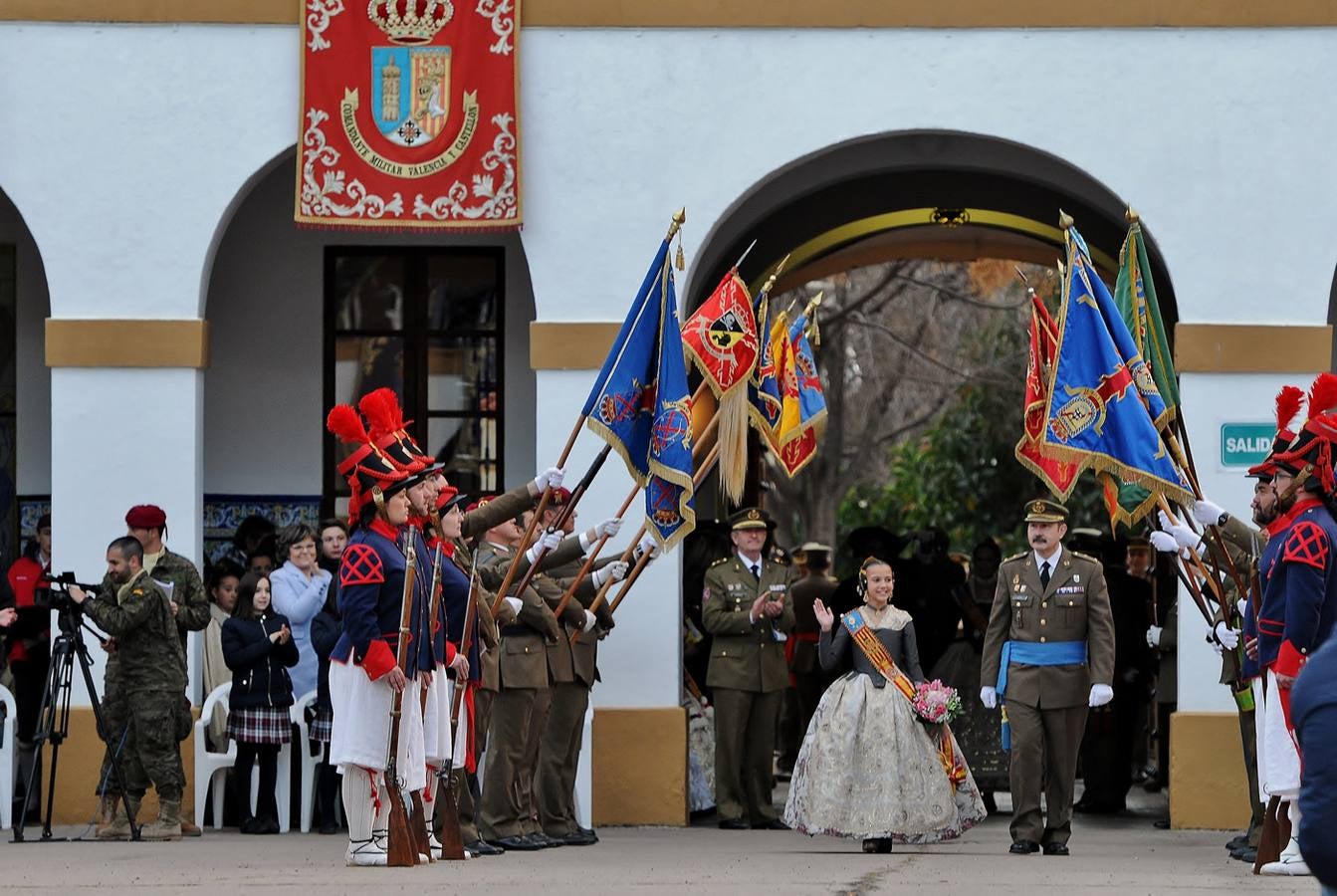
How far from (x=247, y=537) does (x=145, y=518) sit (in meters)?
1.98

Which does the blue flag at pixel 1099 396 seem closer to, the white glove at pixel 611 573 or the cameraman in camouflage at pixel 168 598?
the white glove at pixel 611 573

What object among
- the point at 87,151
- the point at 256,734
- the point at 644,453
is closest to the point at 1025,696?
the point at 644,453

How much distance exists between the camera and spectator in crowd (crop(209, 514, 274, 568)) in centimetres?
1559

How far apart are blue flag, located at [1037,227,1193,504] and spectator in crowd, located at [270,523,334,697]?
453 cm

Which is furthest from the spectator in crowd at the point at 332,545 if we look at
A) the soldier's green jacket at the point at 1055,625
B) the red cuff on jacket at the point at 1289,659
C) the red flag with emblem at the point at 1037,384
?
the red cuff on jacket at the point at 1289,659

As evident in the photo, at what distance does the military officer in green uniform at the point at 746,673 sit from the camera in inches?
581

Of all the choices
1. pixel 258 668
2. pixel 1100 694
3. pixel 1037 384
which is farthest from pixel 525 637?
pixel 1037 384

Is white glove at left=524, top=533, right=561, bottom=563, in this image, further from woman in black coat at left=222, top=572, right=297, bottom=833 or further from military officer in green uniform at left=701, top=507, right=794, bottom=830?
military officer in green uniform at left=701, top=507, right=794, bottom=830

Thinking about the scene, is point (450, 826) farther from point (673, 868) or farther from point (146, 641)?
point (146, 641)

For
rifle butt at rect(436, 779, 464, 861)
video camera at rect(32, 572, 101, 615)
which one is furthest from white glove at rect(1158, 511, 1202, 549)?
video camera at rect(32, 572, 101, 615)

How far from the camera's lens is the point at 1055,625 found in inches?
519

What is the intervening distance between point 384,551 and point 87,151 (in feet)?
15.1

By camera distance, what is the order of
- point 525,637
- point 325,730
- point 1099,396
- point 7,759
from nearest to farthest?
point 1099,396 < point 525,637 < point 325,730 < point 7,759

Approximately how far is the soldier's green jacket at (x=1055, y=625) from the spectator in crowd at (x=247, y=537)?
4857mm
